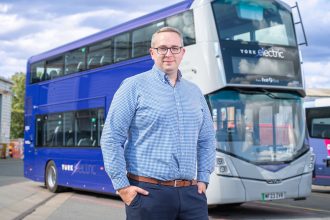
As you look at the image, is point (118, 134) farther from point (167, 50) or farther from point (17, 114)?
point (17, 114)

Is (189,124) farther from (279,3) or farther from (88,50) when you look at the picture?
(88,50)

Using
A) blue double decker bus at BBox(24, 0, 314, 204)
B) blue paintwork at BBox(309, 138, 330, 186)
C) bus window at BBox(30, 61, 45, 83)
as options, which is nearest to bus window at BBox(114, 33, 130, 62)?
blue double decker bus at BBox(24, 0, 314, 204)

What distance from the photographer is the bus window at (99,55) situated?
13898 mm

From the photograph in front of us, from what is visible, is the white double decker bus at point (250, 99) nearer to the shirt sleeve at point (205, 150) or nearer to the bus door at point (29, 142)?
the shirt sleeve at point (205, 150)

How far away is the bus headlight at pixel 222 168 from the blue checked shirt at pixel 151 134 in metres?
6.46

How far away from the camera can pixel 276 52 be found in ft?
36.9

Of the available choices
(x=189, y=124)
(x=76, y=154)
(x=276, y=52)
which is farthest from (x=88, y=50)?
(x=189, y=124)

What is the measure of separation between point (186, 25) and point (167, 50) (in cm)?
762

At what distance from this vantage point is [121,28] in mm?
13688

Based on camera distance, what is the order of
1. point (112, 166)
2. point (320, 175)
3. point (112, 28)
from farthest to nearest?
point (320, 175)
point (112, 28)
point (112, 166)

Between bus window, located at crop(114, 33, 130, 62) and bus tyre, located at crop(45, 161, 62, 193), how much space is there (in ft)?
14.7

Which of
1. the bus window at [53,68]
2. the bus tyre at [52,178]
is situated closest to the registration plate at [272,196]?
the bus tyre at [52,178]

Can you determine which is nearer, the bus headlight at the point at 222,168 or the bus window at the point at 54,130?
the bus headlight at the point at 222,168

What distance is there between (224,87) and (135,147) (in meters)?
7.03
